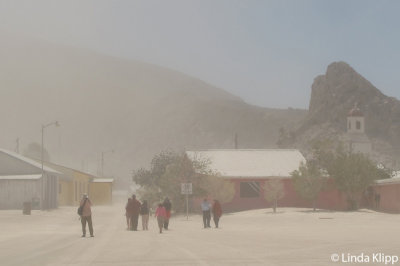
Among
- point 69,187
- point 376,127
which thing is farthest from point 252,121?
point 69,187

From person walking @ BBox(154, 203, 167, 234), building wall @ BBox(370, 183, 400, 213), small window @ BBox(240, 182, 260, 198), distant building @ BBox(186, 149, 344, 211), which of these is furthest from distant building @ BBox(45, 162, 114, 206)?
person walking @ BBox(154, 203, 167, 234)

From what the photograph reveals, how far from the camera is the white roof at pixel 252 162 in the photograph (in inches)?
2286

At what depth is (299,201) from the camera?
57250 millimetres

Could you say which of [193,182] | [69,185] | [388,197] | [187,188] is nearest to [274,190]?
[193,182]

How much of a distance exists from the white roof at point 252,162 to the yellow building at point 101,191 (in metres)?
31.9

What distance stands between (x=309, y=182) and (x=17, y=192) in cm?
2550

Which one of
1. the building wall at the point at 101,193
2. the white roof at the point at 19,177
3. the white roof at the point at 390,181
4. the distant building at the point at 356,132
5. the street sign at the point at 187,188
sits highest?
the distant building at the point at 356,132

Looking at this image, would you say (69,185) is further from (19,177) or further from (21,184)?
(21,184)

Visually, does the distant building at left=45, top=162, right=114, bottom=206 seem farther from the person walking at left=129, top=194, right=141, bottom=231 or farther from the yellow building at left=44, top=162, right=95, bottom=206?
the person walking at left=129, top=194, right=141, bottom=231

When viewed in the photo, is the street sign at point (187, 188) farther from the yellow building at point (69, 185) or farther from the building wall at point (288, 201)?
the yellow building at point (69, 185)

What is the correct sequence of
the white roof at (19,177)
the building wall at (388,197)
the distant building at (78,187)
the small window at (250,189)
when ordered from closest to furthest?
1. the building wall at (388,197)
2. the small window at (250,189)
3. the white roof at (19,177)
4. the distant building at (78,187)

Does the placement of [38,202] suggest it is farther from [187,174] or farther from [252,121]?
[252,121]

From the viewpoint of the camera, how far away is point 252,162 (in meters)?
61.7

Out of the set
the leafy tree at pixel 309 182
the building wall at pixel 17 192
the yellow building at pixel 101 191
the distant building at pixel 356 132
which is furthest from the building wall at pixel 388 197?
the yellow building at pixel 101 191
